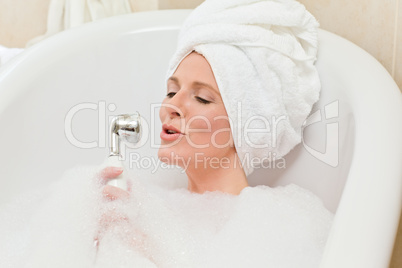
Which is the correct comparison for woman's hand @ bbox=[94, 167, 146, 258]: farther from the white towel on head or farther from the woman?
the white towel on head

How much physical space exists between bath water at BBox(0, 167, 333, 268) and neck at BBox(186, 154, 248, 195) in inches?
0.8

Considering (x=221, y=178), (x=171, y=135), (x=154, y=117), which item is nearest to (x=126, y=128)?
(x=171, y=135)

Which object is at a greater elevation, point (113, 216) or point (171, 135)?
point (171, 135)

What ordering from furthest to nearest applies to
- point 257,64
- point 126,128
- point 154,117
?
point 154,117
point 257,64
point 126,128

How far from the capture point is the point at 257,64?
1252 millimetres

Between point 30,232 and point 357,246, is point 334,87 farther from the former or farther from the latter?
point 30,232

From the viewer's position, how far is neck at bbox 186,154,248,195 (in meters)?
1.33

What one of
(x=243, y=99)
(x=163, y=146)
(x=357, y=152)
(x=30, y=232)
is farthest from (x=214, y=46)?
(x=30, y=232)

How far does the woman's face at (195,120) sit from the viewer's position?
1278mm

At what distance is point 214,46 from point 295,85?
0.18m

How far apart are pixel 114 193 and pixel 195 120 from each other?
0.74 feet

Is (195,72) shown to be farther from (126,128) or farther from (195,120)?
(126,128)
